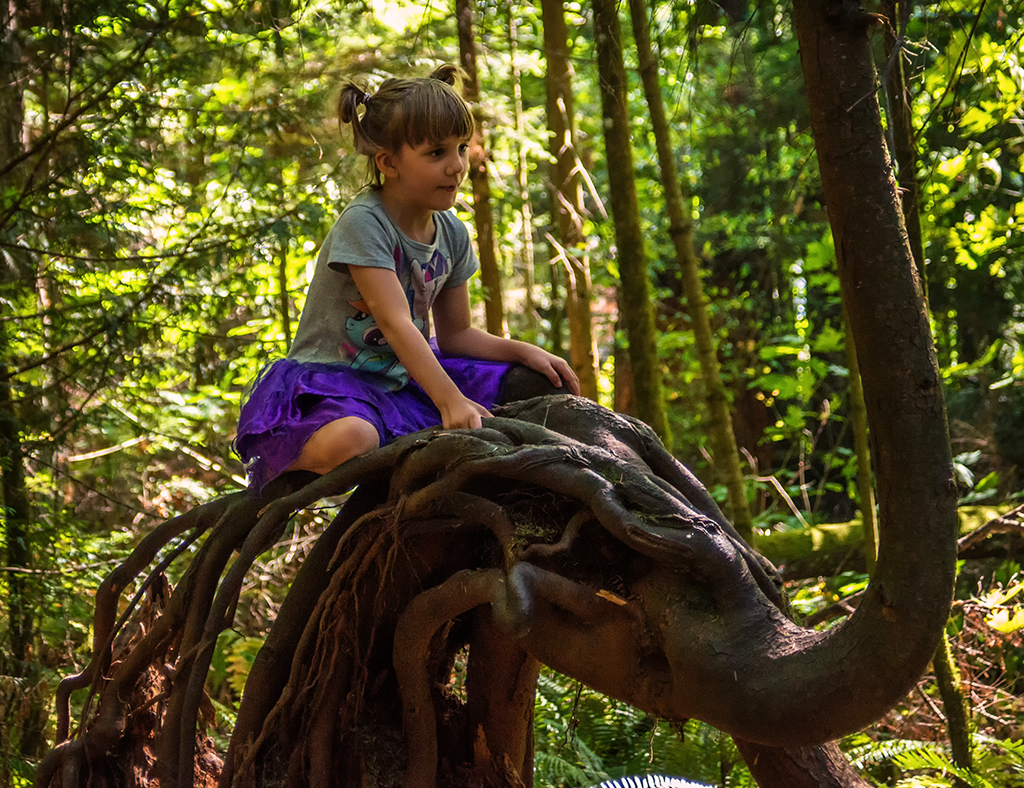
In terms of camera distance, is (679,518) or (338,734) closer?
(679,518)

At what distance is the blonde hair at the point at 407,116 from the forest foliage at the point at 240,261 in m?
0.23

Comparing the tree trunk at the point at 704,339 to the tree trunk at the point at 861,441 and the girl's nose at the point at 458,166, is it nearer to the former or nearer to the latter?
the tree trunk at the point at 861,441

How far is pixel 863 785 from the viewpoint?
81.6 inches

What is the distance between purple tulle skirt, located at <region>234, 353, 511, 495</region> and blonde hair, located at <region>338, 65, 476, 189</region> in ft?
2.07

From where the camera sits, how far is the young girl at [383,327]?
92.1 inches

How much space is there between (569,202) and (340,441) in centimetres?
431

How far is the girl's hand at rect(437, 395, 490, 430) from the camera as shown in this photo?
7.29ft

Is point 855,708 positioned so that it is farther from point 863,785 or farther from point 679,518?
point 863,785

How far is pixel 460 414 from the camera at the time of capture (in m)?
2.23

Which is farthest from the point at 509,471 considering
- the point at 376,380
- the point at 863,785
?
the point at 863,785

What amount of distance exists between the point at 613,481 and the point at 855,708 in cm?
64

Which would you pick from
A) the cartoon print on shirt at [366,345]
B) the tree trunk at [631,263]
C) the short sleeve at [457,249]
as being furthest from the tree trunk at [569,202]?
the cartoon print on shirt at [366,345]

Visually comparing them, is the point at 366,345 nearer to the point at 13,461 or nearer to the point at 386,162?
the point at 386,162

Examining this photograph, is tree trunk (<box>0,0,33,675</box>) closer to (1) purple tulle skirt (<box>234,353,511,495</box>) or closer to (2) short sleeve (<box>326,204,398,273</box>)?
(1) purple tulle skirt (<box>234,353,511,495</box>)
